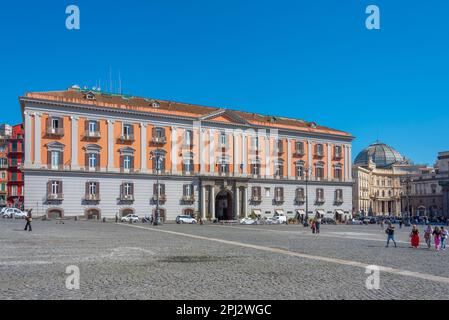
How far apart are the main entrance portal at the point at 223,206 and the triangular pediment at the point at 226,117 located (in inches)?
399

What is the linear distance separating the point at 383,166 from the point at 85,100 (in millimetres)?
115903

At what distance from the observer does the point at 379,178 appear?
146 meters

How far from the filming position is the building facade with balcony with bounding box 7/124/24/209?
287 feet

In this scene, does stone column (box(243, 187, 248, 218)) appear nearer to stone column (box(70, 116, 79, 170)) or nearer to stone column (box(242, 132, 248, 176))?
stone column (box(242, 132, 248, 176))

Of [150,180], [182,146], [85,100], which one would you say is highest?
[85,100]

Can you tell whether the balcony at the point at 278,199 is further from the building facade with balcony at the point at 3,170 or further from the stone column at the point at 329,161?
the building facade with balcony at the point at 3,170

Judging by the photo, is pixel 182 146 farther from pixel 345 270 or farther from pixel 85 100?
pixel 345 270

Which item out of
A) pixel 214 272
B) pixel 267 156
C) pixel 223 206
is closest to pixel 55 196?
pixel 223 206

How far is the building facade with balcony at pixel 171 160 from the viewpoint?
57344mm

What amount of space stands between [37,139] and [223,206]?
27588 mm

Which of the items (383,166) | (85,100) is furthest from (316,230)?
(383,166)

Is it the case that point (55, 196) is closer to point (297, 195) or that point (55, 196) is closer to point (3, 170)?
point (297, 195)

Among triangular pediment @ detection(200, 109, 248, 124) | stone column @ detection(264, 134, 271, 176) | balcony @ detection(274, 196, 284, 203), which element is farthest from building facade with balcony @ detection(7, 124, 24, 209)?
balcony @ detection(274, 196, 284, 203)
